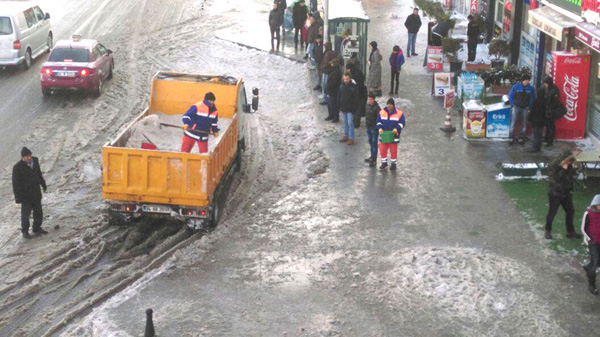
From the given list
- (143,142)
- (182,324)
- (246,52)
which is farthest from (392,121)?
(246,52)

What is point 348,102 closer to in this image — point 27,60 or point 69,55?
point 69,55

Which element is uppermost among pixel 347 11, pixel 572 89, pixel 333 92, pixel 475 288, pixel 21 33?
pixel 347 11

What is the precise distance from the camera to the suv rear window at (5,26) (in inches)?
1084

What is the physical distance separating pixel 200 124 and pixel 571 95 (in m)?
8.41

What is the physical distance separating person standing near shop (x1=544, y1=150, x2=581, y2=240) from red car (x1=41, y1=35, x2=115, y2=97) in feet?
47.9

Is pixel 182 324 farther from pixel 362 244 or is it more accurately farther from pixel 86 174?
pixel 86 174

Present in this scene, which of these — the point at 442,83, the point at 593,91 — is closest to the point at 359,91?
the point at 442,83

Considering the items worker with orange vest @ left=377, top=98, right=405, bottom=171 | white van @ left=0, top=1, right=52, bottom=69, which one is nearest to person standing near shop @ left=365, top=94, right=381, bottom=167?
worker with orange vest @ left=377, top=98, right=405, bottom=171

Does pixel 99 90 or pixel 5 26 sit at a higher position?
pixel 5 26

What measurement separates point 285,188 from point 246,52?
14699 mm

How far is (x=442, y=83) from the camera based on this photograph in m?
24.4

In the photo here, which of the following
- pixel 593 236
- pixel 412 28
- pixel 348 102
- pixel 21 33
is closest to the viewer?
pixel 593 236

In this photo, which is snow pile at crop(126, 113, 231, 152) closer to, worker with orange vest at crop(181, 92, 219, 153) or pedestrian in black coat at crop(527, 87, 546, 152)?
worker with orange vest at crop(181, 92, 219, 153)

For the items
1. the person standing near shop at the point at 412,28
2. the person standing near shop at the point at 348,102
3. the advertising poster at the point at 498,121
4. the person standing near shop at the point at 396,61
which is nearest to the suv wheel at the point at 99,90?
the person standing near shop at the point at 348,102
